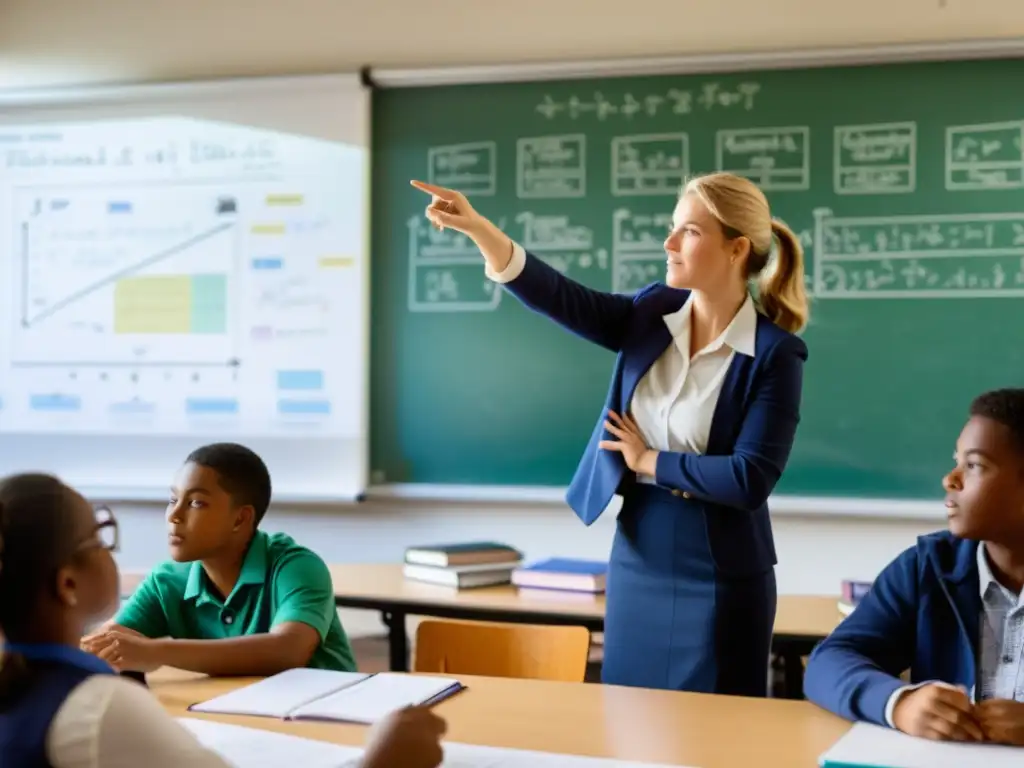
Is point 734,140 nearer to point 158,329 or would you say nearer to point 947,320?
point 947,320

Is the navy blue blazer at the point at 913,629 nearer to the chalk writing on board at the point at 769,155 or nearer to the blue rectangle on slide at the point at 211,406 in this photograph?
the chalk writing on board at the point at 769,155

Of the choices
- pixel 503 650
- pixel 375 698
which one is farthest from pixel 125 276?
pixel 375 698

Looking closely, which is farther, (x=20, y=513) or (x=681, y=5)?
(x=681, y=5)

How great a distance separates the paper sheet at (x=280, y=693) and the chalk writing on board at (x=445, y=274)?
2257 mm

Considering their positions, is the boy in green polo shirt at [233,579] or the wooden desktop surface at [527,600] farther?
the wooden desktop surface at [527,600]

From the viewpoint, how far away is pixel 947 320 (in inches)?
141

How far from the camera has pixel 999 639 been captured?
5.33ft

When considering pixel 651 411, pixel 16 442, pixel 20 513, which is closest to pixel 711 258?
pixel 651 411

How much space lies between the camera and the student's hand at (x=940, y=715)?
141 centimetres

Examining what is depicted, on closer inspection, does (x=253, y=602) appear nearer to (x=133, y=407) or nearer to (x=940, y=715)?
(x=940, y=715)

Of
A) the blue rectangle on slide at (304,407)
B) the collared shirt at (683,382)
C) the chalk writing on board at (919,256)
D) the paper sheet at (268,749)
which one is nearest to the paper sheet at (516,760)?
the paper sheet at (268,749)

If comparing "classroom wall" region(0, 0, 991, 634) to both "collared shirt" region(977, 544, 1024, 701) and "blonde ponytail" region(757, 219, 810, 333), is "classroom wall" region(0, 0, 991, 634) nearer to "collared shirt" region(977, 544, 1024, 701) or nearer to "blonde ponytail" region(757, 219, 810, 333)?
"blonde ponytail" region(757, 219, 810, 333)

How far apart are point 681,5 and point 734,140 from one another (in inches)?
19.2

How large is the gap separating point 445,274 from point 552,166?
1.72 ft
